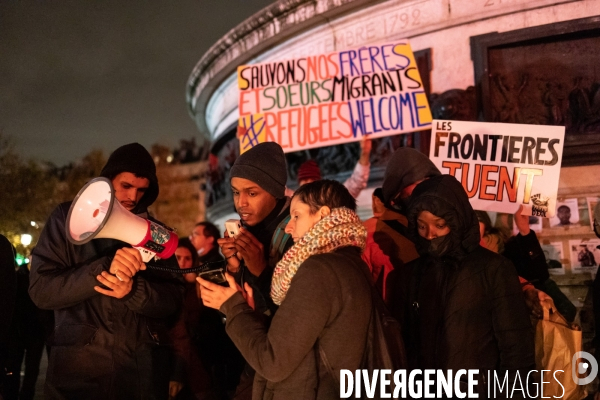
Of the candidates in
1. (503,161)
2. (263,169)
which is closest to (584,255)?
(503,161)

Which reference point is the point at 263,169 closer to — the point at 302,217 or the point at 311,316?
the point at 302,217

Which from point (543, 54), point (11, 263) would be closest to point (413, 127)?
point (543, 54)

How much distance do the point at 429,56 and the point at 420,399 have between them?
5129 millimetres

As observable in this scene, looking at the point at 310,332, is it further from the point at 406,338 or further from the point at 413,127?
the point at 413,127

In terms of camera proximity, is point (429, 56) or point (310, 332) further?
Result: point (429, 56)

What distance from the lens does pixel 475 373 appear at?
10.3 feet

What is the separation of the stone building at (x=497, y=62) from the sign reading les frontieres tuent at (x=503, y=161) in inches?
43.7

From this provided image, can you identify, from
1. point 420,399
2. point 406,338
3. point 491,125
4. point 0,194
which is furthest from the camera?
point 0,194

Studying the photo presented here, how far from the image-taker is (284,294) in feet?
8.50

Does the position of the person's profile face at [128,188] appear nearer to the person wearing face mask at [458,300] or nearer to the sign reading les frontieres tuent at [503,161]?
the person wearing face mask at [458,300]

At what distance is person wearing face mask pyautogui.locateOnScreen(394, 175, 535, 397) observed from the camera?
3146 millimetres

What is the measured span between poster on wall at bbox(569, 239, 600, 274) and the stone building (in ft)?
0.10

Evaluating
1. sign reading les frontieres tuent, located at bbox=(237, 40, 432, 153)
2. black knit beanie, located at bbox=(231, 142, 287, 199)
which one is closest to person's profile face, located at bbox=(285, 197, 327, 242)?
black knit beanie, located at bbox=(231, 142, 287, 199)

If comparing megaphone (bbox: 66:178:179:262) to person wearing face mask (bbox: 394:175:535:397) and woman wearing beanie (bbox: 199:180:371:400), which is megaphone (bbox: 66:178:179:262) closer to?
woman wearing beanie (bbox: 199:180:371:400)
